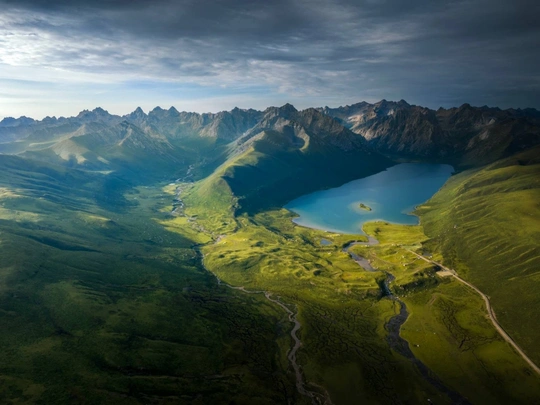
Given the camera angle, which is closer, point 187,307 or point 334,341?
point 334,341

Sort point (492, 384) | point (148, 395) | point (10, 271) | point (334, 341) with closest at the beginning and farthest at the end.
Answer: point (148, 395) → point (492, 384) → point (334, 341) → point (10, 271)

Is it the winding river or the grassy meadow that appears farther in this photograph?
the winding river

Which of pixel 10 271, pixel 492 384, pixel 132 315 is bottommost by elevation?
pixel 492 384

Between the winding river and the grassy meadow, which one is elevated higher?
the grassy meadow

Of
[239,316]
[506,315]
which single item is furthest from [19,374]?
[506,315]

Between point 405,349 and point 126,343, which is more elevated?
point 126,343

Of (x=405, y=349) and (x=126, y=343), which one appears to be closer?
(x=126, y=343)

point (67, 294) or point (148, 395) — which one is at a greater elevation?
point (67, 294)

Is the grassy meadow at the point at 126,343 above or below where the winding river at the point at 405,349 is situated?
above

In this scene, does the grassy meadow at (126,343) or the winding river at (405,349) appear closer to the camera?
the grassy meadow at (126,343)

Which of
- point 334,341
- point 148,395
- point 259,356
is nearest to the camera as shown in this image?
point 148,395

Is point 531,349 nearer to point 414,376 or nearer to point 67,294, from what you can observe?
point 414,376
